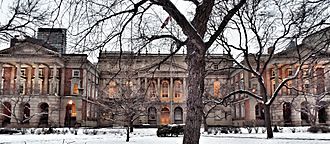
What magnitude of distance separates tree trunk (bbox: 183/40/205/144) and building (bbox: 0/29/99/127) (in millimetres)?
52963

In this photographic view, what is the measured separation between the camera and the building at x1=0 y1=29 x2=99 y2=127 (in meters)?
62.9


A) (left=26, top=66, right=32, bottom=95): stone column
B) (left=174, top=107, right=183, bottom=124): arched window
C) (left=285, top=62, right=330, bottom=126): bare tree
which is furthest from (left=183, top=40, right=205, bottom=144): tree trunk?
(left=174, top=107, right=183, bottom=124): arched window

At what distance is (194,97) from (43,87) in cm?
6133

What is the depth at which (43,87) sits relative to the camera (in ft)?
220

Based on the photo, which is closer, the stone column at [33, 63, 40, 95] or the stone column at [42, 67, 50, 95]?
the stone column at [33, 63, 40, 95]

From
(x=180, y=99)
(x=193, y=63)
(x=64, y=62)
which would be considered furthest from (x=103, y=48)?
(x=180, y=99)

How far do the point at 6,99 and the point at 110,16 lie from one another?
5959cm

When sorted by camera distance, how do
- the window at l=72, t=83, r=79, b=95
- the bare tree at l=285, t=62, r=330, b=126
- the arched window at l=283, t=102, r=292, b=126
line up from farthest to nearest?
1. the window at l=72, t=83, r=79, b=95
2. the arched window at l=283, t=102, r=292, b=126
3. the bare tree at l=285, t=62, r=330, b=126

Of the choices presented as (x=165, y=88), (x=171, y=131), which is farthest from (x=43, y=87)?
(x=171, y=131)

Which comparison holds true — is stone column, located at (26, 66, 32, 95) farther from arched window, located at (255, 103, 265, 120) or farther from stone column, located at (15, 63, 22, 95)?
arched window, located at (255, 103, 265, 120)

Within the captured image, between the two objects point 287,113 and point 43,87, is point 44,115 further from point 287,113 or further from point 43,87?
point 287,113

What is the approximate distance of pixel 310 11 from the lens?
459 inches

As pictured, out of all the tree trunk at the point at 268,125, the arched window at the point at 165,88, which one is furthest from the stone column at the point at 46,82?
the tree trunk at the point at 268,125

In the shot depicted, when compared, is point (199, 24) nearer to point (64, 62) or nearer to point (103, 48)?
point (103, 48)
